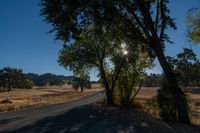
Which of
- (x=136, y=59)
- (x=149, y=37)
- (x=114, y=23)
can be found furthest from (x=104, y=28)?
(x=136, y=59)

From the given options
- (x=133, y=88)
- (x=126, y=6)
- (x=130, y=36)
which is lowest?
(x=133, y=88)

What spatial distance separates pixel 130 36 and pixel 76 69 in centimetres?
2571

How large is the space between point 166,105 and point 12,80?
439 feet

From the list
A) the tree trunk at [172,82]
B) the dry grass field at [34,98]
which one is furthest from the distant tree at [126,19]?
the dry grass field at [34,98]

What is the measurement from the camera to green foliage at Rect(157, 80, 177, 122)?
21422 mm

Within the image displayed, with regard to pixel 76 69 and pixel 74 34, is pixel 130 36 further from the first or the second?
pixel 76 69

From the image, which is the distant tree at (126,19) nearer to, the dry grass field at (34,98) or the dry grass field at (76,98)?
the dry grass field at (76,98)

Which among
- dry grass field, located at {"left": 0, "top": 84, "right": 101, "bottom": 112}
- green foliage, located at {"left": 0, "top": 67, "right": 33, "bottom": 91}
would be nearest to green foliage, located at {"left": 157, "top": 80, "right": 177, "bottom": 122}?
dry grass field, located at {"left": 0, "top": 84, "right": 101, "bottom": 112}

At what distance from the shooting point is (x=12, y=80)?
148250 mm

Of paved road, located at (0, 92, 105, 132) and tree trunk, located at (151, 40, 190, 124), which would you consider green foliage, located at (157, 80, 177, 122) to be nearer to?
tree trunk, located at (151, 40, 190, 124)

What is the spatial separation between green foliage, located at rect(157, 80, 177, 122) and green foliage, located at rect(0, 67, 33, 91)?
12701 cm

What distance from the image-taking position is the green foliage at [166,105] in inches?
843

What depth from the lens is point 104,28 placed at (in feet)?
72.1

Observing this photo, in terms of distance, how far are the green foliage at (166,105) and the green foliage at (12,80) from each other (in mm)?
127008
